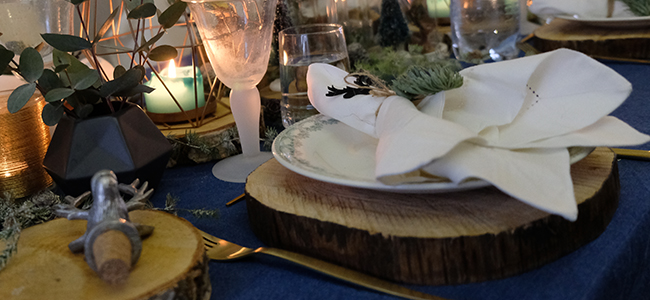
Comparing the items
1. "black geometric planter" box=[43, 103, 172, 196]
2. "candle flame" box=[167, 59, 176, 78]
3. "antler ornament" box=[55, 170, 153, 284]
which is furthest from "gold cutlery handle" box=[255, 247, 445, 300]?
"candle flame" box=[167, 59, 176, 78]

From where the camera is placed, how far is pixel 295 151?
1.74 feet

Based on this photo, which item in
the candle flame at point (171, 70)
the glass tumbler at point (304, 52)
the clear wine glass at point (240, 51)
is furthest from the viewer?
the candle flame at point (171, 70)

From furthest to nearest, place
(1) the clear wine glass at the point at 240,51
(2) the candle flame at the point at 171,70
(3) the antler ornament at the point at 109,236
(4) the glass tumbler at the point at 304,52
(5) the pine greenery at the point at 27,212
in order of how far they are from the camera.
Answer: (2) the candle flame at the point at 171,70
(4) the glass tumbler at the point at 304,52
(1) the clear wine glass at the point at 240,51
(5) the pine greenery at the point at 27,212
(3) the antler ornament at the point at 109,236

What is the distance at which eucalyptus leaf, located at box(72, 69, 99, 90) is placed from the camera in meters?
0.54

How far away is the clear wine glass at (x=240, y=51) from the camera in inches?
24.3

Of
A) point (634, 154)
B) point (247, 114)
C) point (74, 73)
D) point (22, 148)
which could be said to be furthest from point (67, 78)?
point (634, 154)

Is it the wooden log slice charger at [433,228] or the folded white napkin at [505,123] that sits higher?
the folded white napkin at [505,123]

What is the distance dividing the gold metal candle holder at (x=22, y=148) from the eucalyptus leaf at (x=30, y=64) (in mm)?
88

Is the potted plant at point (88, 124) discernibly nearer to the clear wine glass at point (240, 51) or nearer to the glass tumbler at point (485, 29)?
the clear wine glass at point (240, 51)

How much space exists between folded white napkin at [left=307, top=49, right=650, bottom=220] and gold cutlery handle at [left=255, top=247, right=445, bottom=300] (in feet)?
0.27

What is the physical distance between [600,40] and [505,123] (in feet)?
2.35

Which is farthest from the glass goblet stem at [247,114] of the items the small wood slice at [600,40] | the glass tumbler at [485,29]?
the small wood slice at [600,40]

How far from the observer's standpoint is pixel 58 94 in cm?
53

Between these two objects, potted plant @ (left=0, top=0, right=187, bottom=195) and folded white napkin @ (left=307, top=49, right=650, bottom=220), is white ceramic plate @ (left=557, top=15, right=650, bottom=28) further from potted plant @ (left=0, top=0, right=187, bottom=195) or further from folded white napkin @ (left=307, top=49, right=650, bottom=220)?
potted plant @ (left=0, top=0, right=187, bottom=195)
